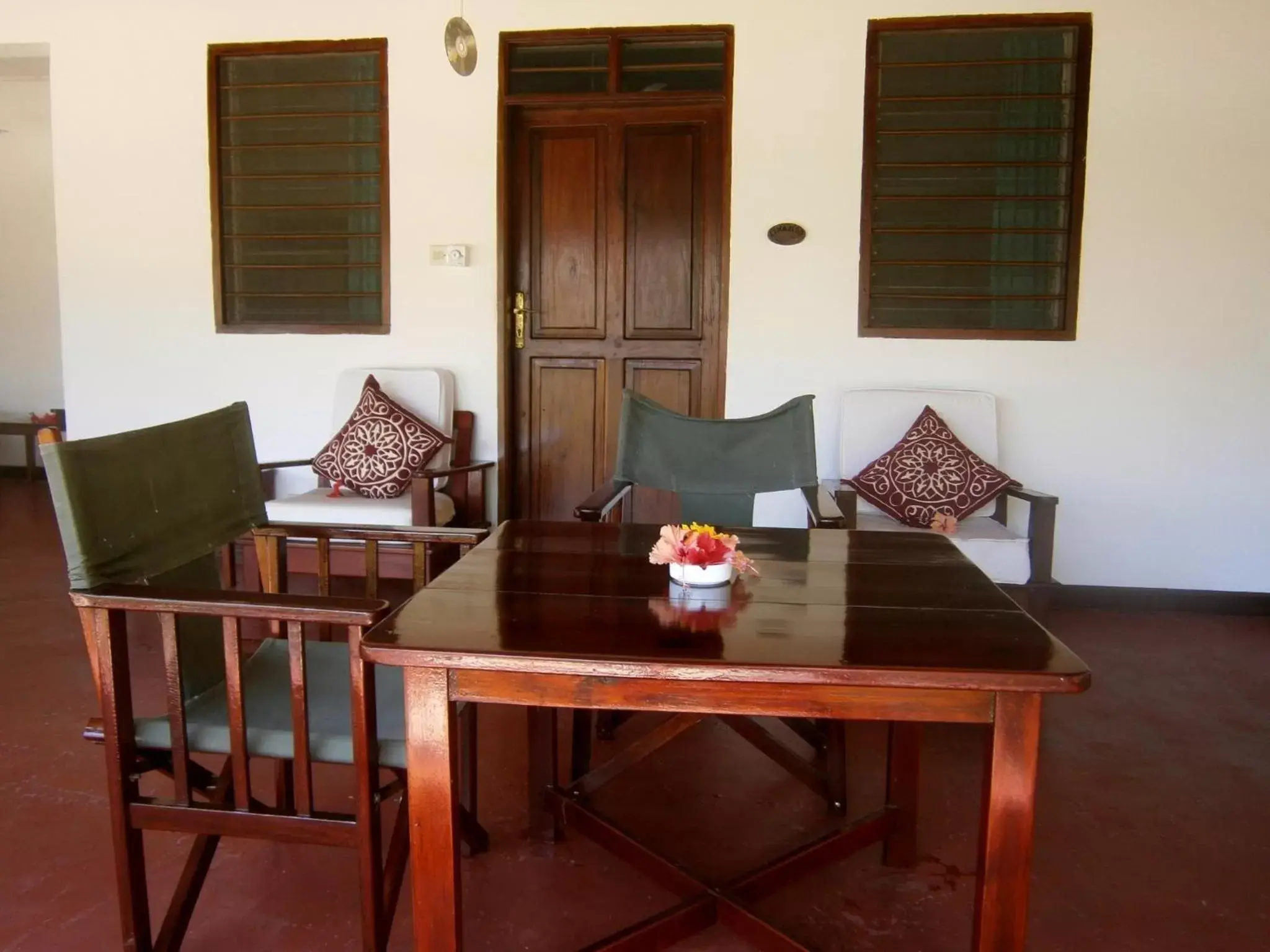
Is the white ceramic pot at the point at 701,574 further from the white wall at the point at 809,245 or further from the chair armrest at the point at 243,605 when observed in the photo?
the white wall at the point at 809,245

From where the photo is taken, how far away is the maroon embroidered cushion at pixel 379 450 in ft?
12.3

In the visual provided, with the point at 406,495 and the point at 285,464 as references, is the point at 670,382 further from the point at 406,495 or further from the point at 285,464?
the point at 285,464

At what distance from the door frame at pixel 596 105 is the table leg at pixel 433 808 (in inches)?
120

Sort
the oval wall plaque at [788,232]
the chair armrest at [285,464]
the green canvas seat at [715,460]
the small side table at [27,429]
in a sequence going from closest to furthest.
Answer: the green canvas seat at [715,460]
the chair armrest at [285,464]
the oval wall plaque at [788,232]
the small side table at [27,429]

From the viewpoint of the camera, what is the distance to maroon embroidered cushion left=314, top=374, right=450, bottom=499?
3.74 meters

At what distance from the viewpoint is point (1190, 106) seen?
3.72 m

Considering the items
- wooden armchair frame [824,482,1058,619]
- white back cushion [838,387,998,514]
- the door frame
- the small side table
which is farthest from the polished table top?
the small side table

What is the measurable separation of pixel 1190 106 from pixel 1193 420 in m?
1.26

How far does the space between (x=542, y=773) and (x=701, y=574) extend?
0.77 meters

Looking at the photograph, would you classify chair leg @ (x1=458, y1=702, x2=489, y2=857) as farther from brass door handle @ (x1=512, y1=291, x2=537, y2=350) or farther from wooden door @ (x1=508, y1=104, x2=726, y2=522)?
brass door handle @ (x1=512, y1=291, x2=537, y2=350)

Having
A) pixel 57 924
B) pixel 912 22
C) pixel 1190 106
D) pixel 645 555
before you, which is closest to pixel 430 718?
pixel 645 555

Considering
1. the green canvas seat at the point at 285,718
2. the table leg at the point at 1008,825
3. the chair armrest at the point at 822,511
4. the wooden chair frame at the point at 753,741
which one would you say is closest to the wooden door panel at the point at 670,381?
the chair armrest at the point at 822,511

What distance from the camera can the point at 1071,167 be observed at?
384 cm

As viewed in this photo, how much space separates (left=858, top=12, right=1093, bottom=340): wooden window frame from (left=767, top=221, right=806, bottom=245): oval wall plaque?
0.84 feet
